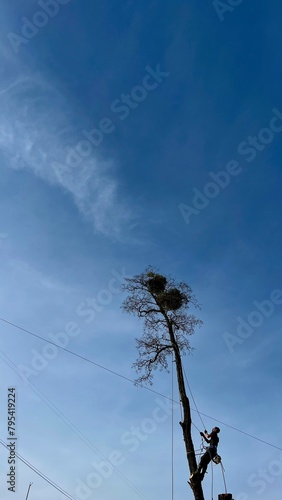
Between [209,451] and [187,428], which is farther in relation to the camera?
[187,428]

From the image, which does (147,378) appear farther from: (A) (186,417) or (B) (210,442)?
(B) (210,442)

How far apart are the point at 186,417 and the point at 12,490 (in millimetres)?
11916

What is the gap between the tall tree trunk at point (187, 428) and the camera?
1515 cm

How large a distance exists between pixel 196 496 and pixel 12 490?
12.2m

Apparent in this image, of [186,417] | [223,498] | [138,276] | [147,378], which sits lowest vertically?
[223,498]

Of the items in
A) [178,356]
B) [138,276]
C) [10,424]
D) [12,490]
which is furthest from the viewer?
[12,490]

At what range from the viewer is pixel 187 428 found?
652 inches

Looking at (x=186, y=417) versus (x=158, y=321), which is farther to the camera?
(x=158, y=321)

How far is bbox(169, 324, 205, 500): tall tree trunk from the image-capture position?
15.1 meters

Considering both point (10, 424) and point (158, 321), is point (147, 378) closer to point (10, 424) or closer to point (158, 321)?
point (158, 321)

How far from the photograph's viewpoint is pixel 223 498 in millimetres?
12680

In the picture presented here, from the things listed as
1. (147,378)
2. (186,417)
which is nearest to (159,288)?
(147,378)

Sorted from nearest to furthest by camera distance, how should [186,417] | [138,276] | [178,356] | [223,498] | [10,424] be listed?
1. [223,498]
2. [186,417]
3. [178,356]
4. [138,276]
5. [10,424]

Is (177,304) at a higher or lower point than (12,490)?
higher
